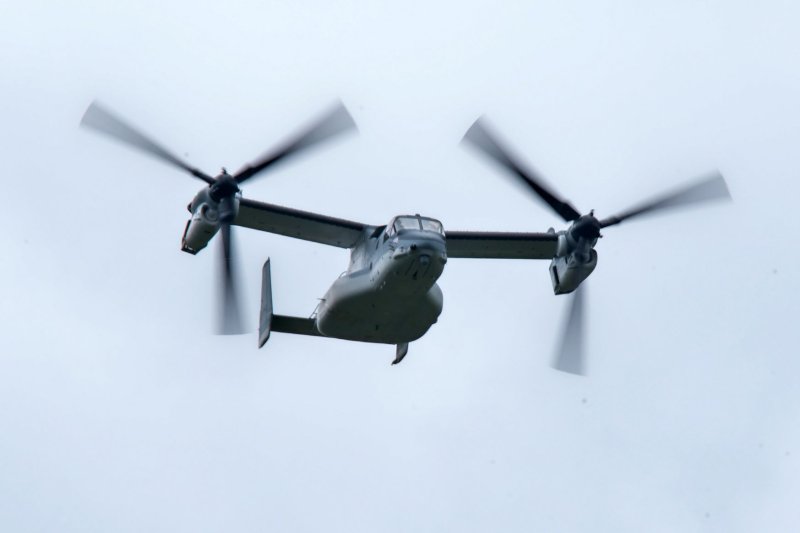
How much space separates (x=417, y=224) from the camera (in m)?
30.9

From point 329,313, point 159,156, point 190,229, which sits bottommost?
point 329,313

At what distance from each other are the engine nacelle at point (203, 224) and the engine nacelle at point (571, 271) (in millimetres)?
9850

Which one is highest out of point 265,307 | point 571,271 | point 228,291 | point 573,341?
point 571,271

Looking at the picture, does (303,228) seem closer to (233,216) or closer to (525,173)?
(233,216)

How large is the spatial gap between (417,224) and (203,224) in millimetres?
5800

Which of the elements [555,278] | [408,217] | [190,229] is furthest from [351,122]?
[555,278]

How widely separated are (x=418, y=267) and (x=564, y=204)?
19.3 ft

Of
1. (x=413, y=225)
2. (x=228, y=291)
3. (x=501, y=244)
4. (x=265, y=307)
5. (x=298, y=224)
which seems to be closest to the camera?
(x=413, y=225)

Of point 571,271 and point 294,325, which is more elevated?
point 571,271

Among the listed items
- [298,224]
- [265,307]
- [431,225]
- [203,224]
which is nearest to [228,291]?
[265,307]

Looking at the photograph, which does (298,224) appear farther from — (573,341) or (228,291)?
(573,341)

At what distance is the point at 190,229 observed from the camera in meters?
Result: 31.3

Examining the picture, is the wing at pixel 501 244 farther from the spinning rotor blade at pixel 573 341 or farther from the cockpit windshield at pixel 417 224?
the cockpit windshield at pixel 417 224

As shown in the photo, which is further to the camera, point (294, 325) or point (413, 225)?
point (294, 325)
